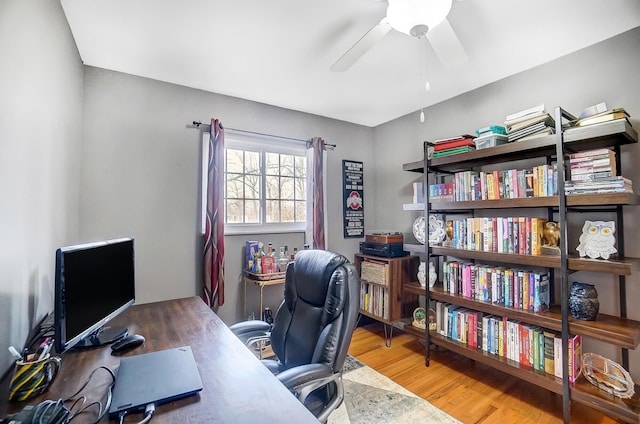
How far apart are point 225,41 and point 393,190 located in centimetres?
225

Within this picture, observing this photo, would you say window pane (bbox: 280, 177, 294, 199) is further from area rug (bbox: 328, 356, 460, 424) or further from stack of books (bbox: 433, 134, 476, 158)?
area rug (bbox: 328, 356, 460, 424)

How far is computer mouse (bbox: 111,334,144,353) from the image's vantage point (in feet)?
3.85

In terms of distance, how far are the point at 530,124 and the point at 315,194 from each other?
1836mm

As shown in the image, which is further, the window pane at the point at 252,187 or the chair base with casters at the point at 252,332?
the window pane at the point at 252,187

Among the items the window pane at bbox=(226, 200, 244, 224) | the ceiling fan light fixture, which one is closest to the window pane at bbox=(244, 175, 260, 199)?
the window pane at bbox=(226, 200, 244, 224)

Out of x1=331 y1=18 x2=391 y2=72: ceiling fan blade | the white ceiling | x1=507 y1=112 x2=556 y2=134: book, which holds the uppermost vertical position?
the white ceiling

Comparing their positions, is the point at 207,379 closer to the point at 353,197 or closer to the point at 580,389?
the point at 580,389

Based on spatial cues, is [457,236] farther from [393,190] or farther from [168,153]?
[168,153]

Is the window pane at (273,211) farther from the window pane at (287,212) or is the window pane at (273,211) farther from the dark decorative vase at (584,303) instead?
the dark decorative vase at (584,303)

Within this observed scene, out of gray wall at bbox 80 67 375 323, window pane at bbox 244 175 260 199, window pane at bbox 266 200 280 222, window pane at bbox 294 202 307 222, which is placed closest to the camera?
gray wall at bbox 80 67 375 323

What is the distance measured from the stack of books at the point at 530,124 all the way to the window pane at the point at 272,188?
6.68 feet

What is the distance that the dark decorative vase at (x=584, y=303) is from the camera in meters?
1.73

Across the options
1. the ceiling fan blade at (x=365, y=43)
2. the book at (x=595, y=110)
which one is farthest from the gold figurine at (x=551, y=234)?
the ceiling fan blade at (x=365, y=43)

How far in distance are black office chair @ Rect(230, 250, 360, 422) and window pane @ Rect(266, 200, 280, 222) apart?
1327 mm
